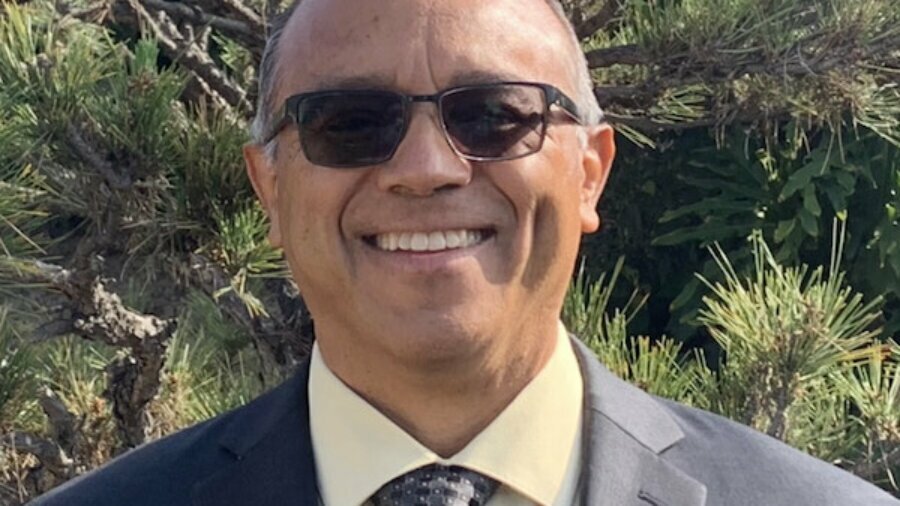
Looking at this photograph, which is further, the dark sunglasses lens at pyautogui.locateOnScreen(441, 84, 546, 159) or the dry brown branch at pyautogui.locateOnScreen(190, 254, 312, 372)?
the dry brown branch at pyautogui.locateOnScreen(190, 254, 312, 372)

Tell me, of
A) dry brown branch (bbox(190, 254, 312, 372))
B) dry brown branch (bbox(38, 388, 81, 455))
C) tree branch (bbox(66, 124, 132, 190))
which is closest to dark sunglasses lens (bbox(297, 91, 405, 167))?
tree branch (bbox(66, 124, 132, 190))

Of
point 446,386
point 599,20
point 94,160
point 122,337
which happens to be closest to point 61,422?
point 122,337

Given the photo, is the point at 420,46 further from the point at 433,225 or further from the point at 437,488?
the point at 437,488

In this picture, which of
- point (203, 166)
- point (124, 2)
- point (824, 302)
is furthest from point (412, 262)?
point (124, 2)

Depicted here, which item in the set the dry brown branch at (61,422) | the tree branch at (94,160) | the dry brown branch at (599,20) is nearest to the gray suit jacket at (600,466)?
the tree branch at (94,160)

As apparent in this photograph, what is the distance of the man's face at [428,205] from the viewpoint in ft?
3.21

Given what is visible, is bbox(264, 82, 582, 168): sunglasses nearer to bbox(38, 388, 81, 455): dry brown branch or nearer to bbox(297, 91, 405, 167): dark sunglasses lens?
bbox(297, 91, 405, 167): dark sunglasses lens

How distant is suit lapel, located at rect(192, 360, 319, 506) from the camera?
103cm

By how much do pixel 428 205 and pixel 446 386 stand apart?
12 centimetres

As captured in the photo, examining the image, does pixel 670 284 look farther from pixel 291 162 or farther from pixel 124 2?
pixel 291 162

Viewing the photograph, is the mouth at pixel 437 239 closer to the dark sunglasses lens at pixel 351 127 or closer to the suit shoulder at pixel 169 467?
the dark sunglasses lens at pixel 351 127

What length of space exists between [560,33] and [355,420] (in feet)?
0.94

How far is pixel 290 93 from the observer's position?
40.6 inches

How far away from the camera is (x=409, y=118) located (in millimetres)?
975
